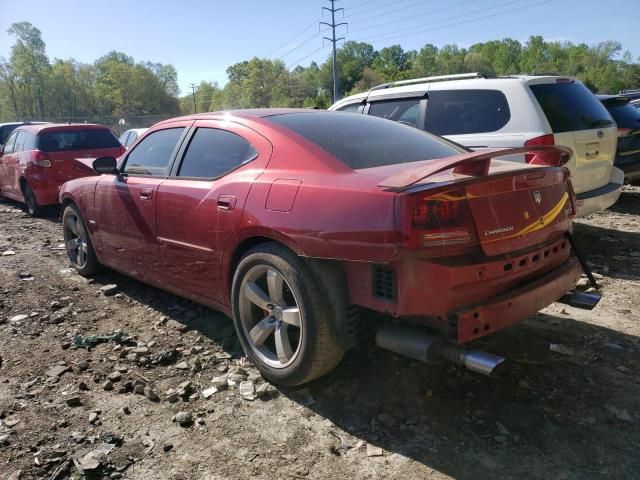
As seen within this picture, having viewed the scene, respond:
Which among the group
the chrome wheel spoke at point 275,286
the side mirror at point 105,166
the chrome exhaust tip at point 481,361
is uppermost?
the side mirror at point 105,166

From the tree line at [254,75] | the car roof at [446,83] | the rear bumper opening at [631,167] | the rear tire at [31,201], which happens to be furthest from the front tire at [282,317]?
the tree line at [254,75]

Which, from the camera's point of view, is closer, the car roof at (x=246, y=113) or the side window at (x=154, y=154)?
the car roof at (x=246, y=113)

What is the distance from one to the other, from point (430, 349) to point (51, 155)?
8.68m

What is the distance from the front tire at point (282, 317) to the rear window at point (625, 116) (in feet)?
23.3

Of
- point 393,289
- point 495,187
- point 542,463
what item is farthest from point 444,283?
point 542,463

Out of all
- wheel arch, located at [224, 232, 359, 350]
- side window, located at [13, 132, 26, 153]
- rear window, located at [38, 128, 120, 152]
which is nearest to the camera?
wheel arch, located at [224, 232, 359, 350]

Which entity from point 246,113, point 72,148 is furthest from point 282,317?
point 72,148

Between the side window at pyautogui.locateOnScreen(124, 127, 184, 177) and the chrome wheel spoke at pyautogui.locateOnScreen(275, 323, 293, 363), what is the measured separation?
1.66m

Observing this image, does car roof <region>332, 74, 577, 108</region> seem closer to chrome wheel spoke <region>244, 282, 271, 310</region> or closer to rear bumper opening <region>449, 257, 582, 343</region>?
rear bumper opening <region>449, 257, 582, 343</region>

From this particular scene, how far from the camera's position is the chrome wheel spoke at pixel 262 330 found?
3010 millimetres

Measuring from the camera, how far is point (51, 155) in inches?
355

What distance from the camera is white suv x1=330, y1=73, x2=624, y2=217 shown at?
196 inches

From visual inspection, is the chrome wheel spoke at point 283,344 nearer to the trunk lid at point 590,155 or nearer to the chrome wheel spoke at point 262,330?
the chrome wheel spoke at point 262,330

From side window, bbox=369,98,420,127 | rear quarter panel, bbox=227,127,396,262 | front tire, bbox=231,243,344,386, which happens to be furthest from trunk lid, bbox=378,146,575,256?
side window, bbox=369,98,420,127
